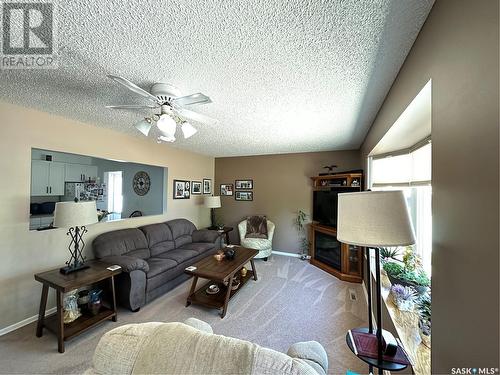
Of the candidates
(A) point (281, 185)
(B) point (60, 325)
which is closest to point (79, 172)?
(B) point (60, 325)

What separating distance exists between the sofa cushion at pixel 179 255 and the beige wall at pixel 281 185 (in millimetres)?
1999

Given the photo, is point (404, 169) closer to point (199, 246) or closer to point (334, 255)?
point (334, 255)

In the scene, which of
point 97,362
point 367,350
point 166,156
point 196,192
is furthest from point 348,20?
point 196,192

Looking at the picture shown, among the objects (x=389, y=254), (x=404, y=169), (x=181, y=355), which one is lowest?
(x=389, y=254)

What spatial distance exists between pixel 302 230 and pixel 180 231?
2772 millimetres

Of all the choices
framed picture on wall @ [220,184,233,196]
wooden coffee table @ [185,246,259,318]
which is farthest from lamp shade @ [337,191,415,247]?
framed picture on wall @ [220,184,233,196]

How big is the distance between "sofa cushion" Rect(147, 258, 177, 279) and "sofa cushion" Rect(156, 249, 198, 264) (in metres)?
0.11

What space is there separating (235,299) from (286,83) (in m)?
2.73

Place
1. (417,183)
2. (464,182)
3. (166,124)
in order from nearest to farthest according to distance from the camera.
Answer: (464,182) < (166,124) < (417,183)

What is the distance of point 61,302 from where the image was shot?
1.87 meters

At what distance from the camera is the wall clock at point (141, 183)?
15.6 ft

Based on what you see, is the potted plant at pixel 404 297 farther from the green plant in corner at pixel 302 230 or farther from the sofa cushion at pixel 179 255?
the green plant in corner at pixel 302 230

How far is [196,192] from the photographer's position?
16.6ft

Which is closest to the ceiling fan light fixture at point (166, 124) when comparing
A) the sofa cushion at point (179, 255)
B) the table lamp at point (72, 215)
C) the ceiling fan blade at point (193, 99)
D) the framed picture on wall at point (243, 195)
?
the ceiling fan blade at point (193, 99)
